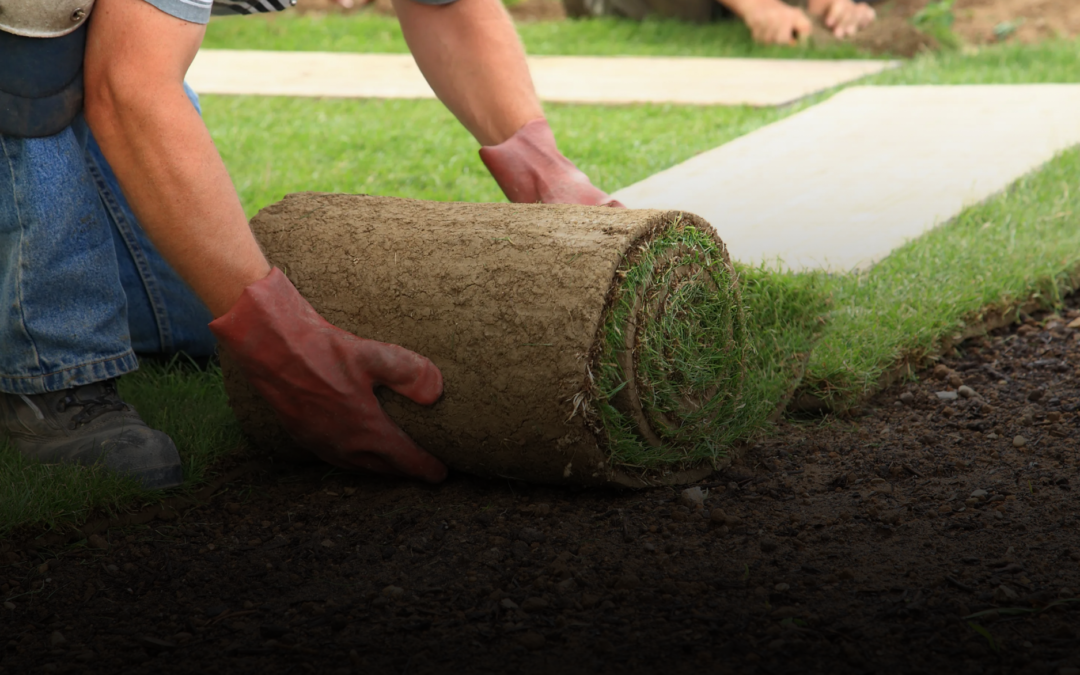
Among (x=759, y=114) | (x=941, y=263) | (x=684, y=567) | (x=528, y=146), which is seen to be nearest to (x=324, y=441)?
(x=684, y=567)

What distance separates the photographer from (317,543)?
186cm

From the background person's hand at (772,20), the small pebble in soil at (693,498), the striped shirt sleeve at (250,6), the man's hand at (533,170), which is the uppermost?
the striped shirt sleeve at (250,6)

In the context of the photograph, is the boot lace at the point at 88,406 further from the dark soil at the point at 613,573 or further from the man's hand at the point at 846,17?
the man's hand at the point at 846,17

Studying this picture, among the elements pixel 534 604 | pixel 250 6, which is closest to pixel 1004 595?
pixel 534 604

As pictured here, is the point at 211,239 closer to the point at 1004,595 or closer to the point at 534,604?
the point at 534,604

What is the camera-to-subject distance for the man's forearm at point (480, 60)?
2576 millimetres

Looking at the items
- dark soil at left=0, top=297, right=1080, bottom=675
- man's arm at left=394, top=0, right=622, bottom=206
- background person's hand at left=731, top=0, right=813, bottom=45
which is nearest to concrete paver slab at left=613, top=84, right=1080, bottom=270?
man's arm at left=394, top=0, right=622, bottom=206

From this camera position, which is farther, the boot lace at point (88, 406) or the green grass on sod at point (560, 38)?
the green grass on sod at point (560, 38)

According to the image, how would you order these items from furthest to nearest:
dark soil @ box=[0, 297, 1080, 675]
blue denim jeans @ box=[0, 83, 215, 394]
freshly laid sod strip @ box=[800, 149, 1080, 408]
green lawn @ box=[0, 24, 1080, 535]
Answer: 1. freshly laid sod strip @ box=[800, 149, 1080, 408]
2. green lawn @ box=[0, 24, 1080, 535]
3. blue denim jeans @ box=[0, 83, 215, 394]
4. dark soil @ box=[0, 297, 1080, 675]

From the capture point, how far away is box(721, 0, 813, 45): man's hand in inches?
229

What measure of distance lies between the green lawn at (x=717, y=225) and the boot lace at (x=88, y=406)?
13 cm

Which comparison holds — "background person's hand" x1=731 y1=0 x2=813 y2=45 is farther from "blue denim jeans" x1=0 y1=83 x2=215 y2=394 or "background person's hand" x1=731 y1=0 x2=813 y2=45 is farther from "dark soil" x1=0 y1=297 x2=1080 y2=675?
"blue denim jeans" x1=0 y1=83 x2=215 y2=394

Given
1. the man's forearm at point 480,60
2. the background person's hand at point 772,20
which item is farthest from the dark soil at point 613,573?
the background person's hand at point 772,20

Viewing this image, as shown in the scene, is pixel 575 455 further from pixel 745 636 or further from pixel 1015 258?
pixel 1015 258
